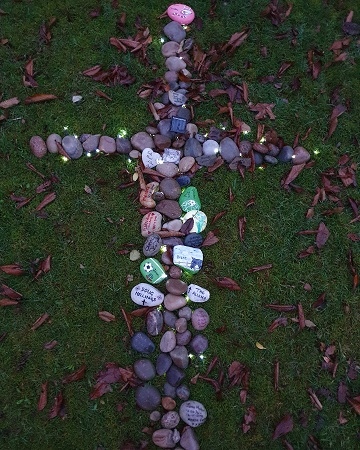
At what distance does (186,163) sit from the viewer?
343 cm

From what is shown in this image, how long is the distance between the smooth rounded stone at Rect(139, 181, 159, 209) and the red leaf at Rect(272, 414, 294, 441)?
1758mm

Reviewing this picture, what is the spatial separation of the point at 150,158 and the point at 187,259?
82 cm

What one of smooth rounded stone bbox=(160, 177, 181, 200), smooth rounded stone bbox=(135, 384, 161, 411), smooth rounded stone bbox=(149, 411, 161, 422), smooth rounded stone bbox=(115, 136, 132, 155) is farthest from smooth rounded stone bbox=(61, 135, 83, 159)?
smooth rounded stone bbox=(149, 411, 161, 422)

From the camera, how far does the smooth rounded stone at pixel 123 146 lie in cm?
344

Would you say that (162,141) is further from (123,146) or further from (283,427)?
(283,427)

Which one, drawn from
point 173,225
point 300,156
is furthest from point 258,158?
point 173,225

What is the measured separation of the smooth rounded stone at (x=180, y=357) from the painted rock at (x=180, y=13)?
2.66 metres

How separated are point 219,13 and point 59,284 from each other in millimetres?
2637

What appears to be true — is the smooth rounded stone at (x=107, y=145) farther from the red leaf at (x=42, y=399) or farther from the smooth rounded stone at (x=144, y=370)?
the red leaf at (x=42, y=399)

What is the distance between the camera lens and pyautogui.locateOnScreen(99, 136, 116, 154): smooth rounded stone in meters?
3.43

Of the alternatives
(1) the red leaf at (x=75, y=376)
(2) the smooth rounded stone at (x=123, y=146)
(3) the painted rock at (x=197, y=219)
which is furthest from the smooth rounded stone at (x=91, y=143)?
(1) the red leaf at (x=75, y=376)

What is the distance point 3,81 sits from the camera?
3.59 metres

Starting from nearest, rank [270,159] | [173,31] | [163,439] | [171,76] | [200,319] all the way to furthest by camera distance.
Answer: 1. [163,439]
2. [200,319]
3. [270,159]
4. [171,76]
5. [173,31]

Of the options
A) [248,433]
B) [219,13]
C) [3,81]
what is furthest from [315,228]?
Answer: [3,81]
